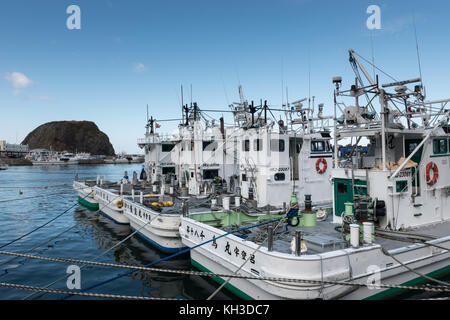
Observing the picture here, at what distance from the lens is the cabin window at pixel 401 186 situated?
10.5 metres

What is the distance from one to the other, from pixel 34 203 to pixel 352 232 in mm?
32481

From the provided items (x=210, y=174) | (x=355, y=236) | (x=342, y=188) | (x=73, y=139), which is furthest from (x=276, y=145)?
(x=73, y=139)

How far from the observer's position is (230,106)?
24375 mm

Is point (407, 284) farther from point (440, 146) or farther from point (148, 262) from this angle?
point (148, 262)

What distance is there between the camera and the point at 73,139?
620 ft

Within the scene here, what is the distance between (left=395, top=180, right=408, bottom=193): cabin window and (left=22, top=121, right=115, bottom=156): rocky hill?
195236 millimetres

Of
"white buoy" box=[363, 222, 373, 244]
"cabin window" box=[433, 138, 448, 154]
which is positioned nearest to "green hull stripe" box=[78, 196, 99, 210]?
"white buoy" box=[363, 222, 373, 244]

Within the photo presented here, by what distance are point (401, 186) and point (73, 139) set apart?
20571 cm

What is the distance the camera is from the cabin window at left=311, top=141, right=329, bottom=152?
17562 millimetres

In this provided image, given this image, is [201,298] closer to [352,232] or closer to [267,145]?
[352,232]

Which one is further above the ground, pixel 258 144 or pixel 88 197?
pixel 258 144

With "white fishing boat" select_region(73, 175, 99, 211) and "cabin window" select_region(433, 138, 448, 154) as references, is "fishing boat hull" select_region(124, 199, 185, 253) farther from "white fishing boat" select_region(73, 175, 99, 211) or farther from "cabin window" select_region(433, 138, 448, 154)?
"white fishing boat" select_region(73, 175, 99, 211)

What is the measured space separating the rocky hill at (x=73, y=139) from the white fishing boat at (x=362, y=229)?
192931mm

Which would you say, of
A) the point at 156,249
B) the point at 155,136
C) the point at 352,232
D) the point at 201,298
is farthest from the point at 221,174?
the point at 352,232
